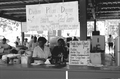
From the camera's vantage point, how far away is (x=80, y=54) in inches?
115

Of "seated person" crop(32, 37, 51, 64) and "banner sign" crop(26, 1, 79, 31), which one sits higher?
"banner sign" crop(26, 1, 79, 31)

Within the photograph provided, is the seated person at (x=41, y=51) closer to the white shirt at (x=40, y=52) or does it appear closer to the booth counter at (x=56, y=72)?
the white shirt at (x=40, y=52)

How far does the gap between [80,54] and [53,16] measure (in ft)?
3.42

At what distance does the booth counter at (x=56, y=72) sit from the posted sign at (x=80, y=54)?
19 cm

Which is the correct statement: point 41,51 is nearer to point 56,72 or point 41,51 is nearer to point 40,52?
point 40,52

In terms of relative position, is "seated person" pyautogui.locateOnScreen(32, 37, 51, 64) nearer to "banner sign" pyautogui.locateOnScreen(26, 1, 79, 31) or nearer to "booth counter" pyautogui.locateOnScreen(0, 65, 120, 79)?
"banner sign" pyautogui.locateOnScreen(26, 1, 79, 31)

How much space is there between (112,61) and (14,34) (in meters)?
14.5

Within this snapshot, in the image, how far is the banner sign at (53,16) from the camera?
Answer: 126 inches

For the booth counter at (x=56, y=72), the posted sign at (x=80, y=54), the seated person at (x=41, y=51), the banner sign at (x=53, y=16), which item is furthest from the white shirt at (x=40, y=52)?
the posted sign at (x=80, y=54)

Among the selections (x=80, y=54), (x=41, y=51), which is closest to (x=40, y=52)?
(x=41, y=51)

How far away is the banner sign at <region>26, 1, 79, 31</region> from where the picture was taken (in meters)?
3.20

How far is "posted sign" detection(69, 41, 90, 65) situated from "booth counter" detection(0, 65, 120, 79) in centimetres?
19

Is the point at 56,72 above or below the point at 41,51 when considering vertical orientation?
below

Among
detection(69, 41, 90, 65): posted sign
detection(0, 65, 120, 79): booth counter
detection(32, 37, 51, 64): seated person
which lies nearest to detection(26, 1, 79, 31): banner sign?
detection(69, 41, 90, 65): posted sign
